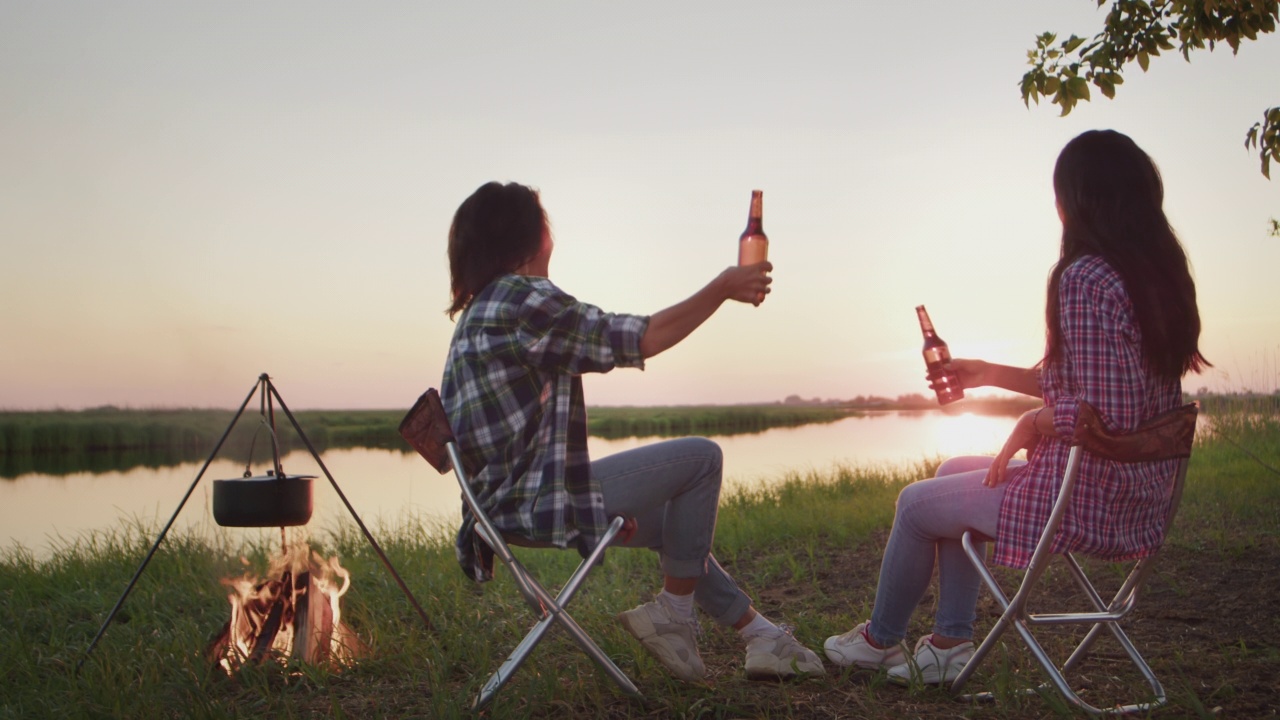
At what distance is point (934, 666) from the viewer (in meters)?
2.70

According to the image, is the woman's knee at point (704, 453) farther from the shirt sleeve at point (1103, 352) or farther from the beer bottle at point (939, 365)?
the shirt sleeve at point (1103, 352)

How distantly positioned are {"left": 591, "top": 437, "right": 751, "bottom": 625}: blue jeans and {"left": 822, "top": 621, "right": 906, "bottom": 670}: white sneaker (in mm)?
524

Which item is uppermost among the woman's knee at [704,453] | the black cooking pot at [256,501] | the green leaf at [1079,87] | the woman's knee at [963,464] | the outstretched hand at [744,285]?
the green leaf at [1079,87]

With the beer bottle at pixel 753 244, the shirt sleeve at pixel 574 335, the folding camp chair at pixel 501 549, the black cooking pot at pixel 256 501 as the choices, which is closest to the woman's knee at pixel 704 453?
the folding camp chair at pixel 501 549

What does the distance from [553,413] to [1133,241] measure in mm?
1554

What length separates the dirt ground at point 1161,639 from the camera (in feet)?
8.37

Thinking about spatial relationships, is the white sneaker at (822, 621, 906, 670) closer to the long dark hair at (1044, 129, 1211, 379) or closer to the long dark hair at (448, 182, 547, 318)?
the long dark hair at (1044, 129, 1211, 379)

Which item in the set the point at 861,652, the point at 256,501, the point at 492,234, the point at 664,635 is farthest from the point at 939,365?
the point at 256,501

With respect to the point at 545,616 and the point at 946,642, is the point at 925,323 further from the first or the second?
the point at 545,616

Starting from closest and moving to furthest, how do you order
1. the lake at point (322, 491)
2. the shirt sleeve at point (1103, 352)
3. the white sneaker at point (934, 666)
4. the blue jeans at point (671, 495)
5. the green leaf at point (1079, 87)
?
1. the shirt sleeve at point (1103, 352)
2. the blue jeans at point (671, 495)
3. the white sneaker at point (934, 666)
4. the green leaf at point (1079, 87)
5. the lake at point (322, 491)

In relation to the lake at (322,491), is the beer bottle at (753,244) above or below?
above

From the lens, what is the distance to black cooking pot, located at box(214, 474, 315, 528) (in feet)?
10.5

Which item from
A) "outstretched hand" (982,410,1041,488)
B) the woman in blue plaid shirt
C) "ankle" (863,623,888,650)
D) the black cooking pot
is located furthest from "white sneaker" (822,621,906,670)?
the black cooking pot

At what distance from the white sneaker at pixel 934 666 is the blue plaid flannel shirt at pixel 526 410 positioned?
1029 mm
